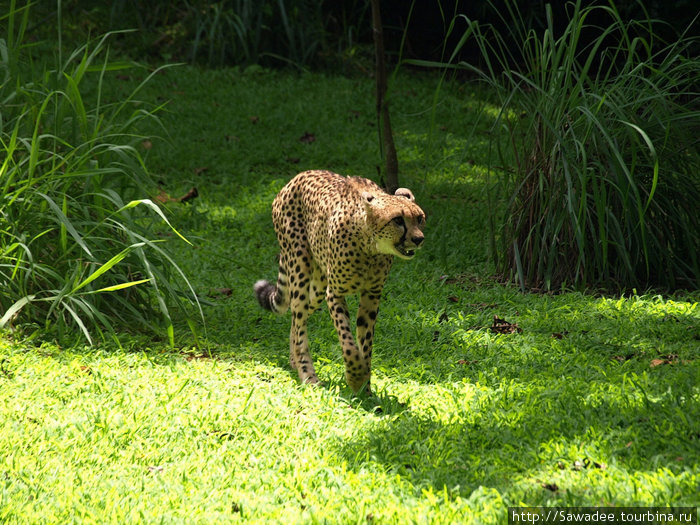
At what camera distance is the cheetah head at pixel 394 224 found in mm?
4406

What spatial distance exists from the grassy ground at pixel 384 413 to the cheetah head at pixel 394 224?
0.91 meters

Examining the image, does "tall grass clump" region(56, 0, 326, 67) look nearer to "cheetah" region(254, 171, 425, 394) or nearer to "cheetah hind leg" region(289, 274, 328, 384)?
"cheetah" region(254, 171, 425, 394)

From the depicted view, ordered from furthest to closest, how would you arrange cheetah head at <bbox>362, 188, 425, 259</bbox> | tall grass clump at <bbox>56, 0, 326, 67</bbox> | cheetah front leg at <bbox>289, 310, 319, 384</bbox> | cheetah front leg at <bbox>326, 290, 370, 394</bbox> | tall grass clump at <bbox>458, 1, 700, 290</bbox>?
tall grass clump at <bbox>56, 0, 326, 67</bbox>
tall grass clump at <bbox>458, 1, 700, 290</bbox>
cheetah front leg at <bbox>289, 310, 319, 384</bbox>
cheetah front leg at <bbox>326, 290, 370, 394</bbox>
cheetah head at <bbox>362, 188, 425, 259</bbox>

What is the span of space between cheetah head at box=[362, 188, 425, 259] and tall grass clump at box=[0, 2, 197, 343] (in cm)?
145

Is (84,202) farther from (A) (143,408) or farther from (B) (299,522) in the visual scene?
(B) (299,522)

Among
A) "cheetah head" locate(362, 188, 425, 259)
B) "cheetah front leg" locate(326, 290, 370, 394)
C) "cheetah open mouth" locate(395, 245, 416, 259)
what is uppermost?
"cheetah head" locate(362, 188, 425, 259)

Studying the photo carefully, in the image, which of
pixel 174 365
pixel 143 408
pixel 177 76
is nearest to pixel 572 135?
pixel 174 365

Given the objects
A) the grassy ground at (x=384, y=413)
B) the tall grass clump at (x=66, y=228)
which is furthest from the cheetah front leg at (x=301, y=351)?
Answer: the tall grass clump at (x=66, y=228)

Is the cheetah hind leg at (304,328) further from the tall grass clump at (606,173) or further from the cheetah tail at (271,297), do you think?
the tall grass clump at (606,173)

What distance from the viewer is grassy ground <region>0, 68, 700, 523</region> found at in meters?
3.58

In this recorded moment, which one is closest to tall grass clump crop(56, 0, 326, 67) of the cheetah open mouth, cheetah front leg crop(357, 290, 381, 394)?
cheetah front leg crop(357, 290, 381, 394)

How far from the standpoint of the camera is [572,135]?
6.41 metres

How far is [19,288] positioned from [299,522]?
289cm

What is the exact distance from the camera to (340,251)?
4805mm
